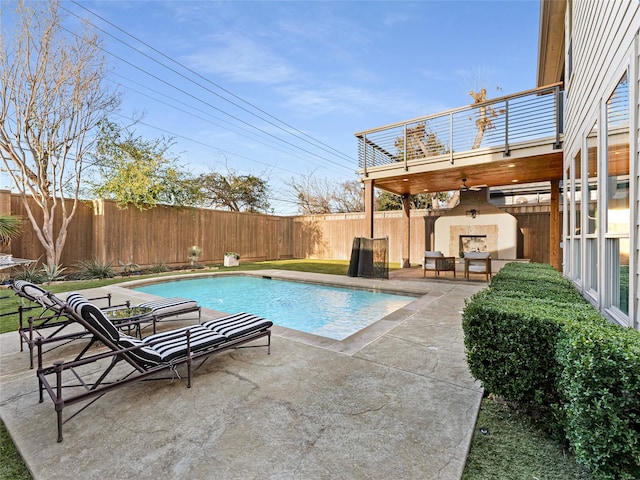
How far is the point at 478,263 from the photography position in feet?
28.7

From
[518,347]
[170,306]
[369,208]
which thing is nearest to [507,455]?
[518,347]

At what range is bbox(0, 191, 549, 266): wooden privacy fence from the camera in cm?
969

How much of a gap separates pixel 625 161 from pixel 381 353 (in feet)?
8.78

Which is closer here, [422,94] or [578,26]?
[578,26]

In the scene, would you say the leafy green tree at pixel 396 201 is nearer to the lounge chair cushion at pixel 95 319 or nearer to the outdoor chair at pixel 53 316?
the outdoor chair at pixel 53 316

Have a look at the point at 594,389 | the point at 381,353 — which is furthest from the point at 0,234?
the point at 594,389

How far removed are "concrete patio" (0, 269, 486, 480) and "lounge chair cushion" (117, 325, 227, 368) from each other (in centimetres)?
26

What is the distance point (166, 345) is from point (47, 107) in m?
9.48

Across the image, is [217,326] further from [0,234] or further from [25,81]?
[25,81]

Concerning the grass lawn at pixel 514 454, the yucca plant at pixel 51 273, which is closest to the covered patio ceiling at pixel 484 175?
the grass lawn at pixel 514 454

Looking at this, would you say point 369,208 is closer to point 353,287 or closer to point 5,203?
point 353,287

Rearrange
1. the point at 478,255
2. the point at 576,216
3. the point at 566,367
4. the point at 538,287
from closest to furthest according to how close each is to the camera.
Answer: the point at 566,367, the point at 538,287, the point at 576,216, the point at 478,255

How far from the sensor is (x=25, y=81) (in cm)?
803

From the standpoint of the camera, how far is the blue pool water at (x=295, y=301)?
5617 millimetres
